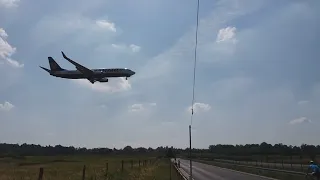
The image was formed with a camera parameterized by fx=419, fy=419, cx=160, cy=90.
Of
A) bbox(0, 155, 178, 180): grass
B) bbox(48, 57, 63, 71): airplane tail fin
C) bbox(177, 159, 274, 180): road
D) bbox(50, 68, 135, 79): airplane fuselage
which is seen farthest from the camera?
bbox(48, 57, 63, 71): airplane tail fin

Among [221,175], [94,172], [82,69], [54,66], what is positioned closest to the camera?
[94,172]

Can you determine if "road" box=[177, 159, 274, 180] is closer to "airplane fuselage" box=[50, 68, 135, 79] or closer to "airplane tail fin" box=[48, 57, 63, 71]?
"airplane fuselage" box=[50, 68, 135, 79]

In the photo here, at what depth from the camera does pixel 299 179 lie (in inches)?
1217

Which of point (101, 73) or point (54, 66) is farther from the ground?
point (54, 66)

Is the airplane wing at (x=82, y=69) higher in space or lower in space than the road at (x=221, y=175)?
higher

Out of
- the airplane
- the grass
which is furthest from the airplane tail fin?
the grass

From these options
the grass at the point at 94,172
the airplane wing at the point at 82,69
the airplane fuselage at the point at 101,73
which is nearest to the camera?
the grass at the point at 94,172

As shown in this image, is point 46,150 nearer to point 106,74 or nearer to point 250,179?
point 106,74

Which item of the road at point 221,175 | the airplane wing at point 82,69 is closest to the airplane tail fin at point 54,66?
the airplane wing at point 82,69

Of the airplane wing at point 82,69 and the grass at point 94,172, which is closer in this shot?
the grass at point 94,172

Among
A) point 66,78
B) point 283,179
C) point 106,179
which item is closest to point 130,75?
point 66,78

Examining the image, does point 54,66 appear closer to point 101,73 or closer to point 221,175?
point 101,73

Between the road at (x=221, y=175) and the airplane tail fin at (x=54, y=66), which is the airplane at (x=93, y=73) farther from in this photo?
the road at (x=221, y=175)

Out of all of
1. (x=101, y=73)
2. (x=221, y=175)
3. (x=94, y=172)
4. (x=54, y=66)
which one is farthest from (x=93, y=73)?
(x=94, y=172)
